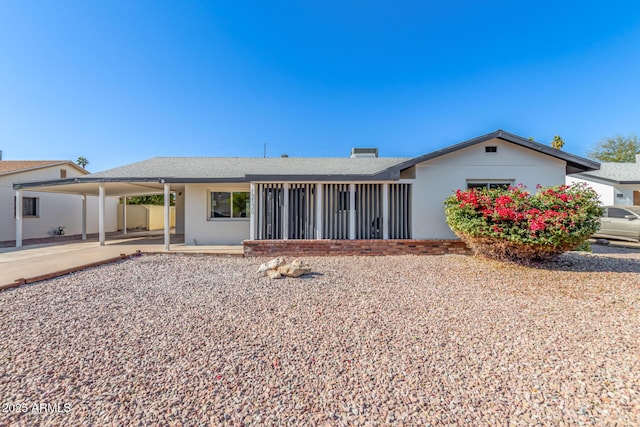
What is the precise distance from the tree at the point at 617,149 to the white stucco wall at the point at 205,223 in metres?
41.6

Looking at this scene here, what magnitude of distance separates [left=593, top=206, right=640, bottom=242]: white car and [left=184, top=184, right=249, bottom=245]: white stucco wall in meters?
14.9

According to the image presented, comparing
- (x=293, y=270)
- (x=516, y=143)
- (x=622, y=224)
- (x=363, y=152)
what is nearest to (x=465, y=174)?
(x=516, y=143)

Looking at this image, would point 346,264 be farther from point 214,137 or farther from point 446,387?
point 214,137

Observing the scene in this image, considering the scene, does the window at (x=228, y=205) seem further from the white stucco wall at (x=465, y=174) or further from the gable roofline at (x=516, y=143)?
the white stucco wall at (x=465, y=174)

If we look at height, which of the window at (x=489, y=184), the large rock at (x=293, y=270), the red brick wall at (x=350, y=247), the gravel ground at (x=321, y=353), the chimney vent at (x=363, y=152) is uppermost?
the chimney vent at (x=363, y=152)

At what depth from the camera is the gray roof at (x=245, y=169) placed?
8.88 metres

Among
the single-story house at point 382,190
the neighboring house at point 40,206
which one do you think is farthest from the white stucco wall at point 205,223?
the neighboring house at point 40,206

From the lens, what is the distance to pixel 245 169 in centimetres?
1114

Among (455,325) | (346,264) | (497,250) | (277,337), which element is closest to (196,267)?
(346,264)

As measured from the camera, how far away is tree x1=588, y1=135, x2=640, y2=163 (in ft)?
95.9

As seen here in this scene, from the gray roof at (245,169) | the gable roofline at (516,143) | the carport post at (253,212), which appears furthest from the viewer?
the gray roof at (245,169)

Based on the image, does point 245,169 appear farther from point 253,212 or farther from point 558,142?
point 558,142

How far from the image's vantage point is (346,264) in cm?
723

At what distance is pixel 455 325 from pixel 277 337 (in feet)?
7.76
